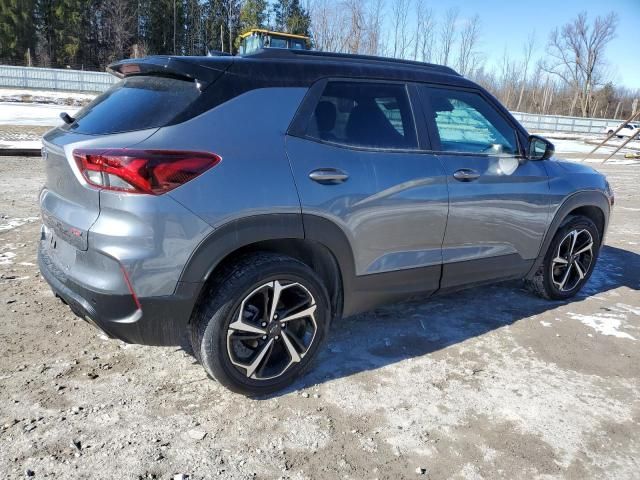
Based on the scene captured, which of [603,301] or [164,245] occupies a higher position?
[164,245]

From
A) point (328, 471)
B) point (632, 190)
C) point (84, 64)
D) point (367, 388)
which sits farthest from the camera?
point (84, 64)

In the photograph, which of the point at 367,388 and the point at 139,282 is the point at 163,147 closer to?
the point at 139,282

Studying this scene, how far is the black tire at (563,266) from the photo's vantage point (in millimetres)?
4406

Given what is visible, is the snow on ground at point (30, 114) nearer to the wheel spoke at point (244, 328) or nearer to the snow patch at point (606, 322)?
the wheel spoke at point (244, 328)

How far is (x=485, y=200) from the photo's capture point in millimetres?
3625

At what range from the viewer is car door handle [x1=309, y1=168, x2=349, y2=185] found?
282 centimetres

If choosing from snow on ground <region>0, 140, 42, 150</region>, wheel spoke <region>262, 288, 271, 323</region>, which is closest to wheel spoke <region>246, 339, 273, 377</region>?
wheel spoke <region>262, 288, 271, 323</region>

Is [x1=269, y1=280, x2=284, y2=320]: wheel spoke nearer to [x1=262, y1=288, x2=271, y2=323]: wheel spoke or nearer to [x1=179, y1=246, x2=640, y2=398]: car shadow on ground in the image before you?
[x1=262, y1=288, x2=271, y2=323]: wheel spoke

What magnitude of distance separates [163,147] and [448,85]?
6.92ft

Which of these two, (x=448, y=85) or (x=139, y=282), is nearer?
(x=139, y=282)

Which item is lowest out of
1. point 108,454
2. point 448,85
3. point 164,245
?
point 108,454

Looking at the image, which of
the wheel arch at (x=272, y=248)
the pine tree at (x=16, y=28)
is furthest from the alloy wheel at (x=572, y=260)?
the pine tree at (x=16, y=28)

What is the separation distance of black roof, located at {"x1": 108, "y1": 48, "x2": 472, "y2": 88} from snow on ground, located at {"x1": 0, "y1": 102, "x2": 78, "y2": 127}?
1350 centimetres

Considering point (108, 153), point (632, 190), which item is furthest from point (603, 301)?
point (632, 190)
